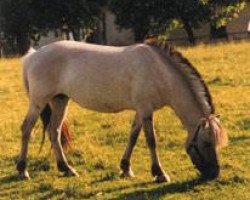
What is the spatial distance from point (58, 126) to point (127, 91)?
4.28 ft

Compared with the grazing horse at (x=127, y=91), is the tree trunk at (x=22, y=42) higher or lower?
lower

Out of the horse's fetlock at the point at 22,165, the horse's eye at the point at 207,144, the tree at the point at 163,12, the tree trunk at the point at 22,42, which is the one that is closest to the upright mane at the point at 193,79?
the horse's eye at the point at 207,144

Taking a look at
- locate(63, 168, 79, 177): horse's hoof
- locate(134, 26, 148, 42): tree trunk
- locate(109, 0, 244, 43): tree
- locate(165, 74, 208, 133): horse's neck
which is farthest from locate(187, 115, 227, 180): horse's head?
locate(134, 26, 148, 42): tree trunk

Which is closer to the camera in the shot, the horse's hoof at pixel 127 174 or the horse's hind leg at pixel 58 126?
the horse's hoof at pixel 127 174

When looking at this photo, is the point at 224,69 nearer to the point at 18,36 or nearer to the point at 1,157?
the point at 1,157

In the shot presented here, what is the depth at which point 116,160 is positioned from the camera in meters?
8.39

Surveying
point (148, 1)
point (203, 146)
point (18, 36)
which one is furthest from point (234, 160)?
point (18, 36)

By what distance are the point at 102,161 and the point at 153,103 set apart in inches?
59.2

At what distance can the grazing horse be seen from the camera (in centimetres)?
687

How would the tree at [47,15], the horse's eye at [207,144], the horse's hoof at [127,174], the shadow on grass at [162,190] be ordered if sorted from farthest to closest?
the tree at [47,15]
the horse's hoof at [127,174]
the horse's eye at [207,144]
the shadow on grass at [162,190]

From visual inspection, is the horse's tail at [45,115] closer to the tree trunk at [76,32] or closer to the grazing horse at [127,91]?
the grazing horse at [127,91]

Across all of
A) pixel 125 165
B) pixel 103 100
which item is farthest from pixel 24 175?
pixel 103 100

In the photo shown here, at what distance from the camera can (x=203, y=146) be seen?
6785mm

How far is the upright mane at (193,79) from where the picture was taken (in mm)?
6852
